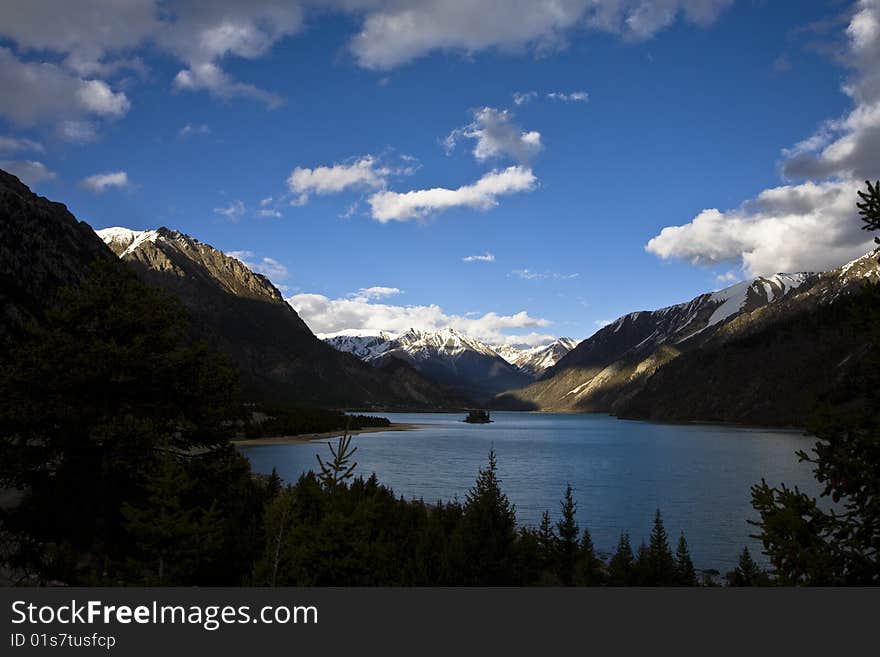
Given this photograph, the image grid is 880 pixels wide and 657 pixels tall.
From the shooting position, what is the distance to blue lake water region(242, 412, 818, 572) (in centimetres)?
5000

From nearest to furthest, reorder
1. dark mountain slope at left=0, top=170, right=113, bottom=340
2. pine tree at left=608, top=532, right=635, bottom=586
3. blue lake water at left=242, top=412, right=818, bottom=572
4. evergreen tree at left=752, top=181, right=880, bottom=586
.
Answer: evergreen tree at left=752, top=181, right=880, bottom=586
pine tree at left=608, top=532, right=635, bottom=586
blue lake water at left=242, top=412, right=818, bottom=572
dark mountain slope at left=0, top=170, right=113, bottom=340

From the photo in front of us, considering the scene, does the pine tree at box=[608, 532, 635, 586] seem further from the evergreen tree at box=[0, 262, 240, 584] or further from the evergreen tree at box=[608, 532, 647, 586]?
the evergreen tree at box=[0, 262, 240, 584]

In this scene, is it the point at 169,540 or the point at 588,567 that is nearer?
the point at 169,540

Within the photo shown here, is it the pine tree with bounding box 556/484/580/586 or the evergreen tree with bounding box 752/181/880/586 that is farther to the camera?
the pine tree with bounding box 556/484/580/586

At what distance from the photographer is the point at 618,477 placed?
83750 mm

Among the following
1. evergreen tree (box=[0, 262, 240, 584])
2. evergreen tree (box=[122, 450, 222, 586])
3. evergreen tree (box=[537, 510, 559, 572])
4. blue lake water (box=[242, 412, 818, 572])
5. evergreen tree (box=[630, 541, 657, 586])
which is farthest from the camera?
blue lake water (box=[242, 412, 818, 572])

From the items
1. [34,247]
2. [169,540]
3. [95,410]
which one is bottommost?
[169,540]

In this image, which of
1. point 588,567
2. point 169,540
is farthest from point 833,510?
point 588,567

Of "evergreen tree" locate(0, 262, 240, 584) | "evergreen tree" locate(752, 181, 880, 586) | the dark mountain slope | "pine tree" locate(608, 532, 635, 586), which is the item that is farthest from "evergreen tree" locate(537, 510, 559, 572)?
the dark mountain slope

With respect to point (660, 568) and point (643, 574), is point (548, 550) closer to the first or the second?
point (643, 574)

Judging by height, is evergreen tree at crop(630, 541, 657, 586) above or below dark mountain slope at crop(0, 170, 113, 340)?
below
